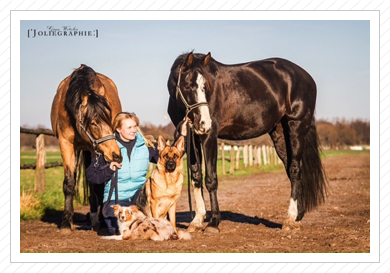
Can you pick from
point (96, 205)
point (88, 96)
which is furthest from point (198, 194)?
point (88, 96)

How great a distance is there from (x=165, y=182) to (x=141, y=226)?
0.59 m

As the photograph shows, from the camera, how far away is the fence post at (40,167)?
10629mm

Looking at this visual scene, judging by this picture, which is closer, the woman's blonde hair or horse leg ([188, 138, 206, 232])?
the woman's blonde hair

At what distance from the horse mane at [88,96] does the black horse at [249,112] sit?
102 cm

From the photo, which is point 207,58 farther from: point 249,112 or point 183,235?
point 183,235

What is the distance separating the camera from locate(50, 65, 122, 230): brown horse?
6.30 m

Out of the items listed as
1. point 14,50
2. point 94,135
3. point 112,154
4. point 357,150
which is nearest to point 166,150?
point 112,154

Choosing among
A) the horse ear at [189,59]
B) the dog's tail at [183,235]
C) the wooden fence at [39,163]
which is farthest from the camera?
the wooden fence at [39,163]

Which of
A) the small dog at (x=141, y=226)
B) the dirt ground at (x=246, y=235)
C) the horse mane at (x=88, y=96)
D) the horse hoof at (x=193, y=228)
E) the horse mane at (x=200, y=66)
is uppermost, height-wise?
the horse mane at (x=200, y=66)

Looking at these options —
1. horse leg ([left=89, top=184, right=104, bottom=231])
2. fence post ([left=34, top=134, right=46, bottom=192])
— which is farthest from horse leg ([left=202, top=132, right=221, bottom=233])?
fence post ([left=34, top=134, right=46, bottom=192])

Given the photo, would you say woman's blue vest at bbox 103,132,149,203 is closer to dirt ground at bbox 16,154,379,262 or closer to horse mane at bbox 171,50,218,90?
dirt ground at bbox 16,154,379,262

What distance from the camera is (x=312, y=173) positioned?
8305 mm

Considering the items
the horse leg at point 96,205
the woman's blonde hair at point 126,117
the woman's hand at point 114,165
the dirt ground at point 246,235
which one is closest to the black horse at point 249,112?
the dirt ground at point 246,235

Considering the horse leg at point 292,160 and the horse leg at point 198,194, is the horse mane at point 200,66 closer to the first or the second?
the horse leg at point 198,194
